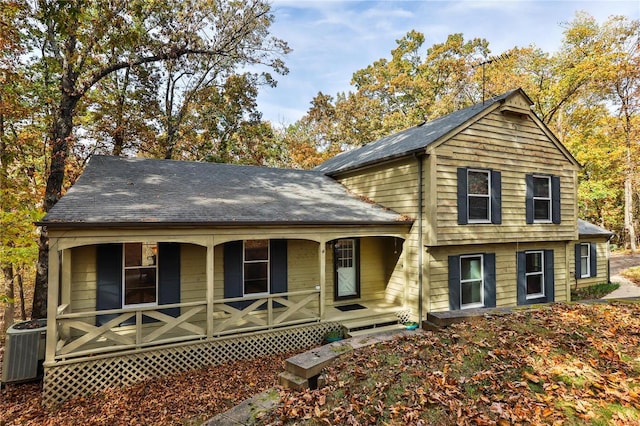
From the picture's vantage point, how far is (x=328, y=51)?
1711 cm

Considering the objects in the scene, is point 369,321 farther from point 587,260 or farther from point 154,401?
point 587,260

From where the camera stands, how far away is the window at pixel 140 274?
794cm

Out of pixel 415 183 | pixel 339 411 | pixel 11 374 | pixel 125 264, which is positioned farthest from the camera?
pixel 415 183

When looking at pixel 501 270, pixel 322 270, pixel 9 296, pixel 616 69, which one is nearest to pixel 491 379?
pixel 322 270

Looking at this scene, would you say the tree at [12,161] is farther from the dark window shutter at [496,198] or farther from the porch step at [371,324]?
the dark window shutter at [496,198]

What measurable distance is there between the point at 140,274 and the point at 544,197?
13047 mm

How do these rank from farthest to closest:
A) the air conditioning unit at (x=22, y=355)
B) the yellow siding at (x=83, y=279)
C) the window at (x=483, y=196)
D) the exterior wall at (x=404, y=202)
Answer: the window at (x=483, y=196) → the exterior wall at (x=404, y=202) → the yellow siding at (x=83, y=279) → the air conditioning unit at (x=22, y=355)

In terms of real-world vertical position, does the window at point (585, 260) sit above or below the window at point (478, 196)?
below

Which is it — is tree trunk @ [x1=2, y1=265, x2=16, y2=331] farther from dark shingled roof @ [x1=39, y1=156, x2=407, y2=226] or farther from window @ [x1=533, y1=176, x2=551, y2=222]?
window @ [x1=533, y1=176, x2=551, y2=222]

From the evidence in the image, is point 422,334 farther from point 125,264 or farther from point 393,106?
point 393,106

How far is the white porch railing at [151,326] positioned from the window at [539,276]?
766 centimetres

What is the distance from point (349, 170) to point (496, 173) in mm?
4948

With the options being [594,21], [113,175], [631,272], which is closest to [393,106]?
[594,21]

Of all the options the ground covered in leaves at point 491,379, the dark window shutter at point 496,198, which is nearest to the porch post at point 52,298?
the ground covered in leaves at point 491,379
